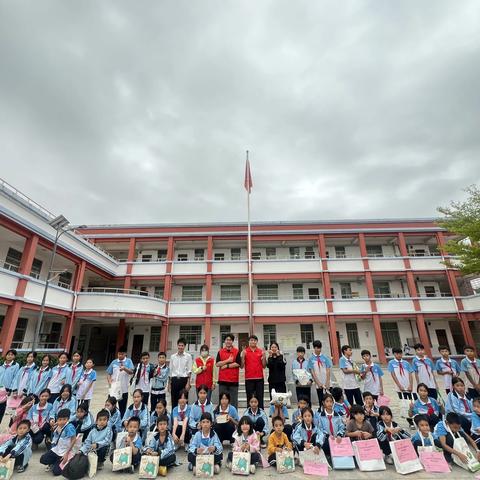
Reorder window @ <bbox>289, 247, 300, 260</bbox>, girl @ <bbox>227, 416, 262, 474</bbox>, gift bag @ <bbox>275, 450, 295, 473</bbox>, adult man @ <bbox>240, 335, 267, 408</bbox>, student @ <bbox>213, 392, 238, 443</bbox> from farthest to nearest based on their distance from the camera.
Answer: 1. window @ <bbox>289, 247, 300, 260</bbox>
2. adult man @ <bbox>240, 335, 267, 408</bbox>
3. student @ <bbox>213, 392, 238, 443</bbox>
4. girl @ <bbox>227, 416, 262, 474</bbox>
5. gift bag @ <bbox>275, 450, 295, 473</bbox>

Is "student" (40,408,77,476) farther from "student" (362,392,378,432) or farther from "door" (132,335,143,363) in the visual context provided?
"door" (132,335,143,363)

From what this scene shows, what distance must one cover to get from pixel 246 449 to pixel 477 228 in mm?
14449

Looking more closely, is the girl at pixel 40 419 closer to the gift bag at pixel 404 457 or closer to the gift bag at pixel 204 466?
the gift bag at pixel 204 466

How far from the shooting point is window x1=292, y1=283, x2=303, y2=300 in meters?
22.5

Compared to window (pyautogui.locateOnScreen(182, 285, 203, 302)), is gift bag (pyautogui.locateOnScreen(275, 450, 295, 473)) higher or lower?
lower

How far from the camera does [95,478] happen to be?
4.69 meters

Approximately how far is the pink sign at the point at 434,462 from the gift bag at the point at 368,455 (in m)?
0.62

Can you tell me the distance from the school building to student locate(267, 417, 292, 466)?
14482 mm

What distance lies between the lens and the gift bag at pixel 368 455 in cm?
481

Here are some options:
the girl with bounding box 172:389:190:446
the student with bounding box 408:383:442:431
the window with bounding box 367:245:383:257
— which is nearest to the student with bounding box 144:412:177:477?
the girl with bounding box 172:389:190:446

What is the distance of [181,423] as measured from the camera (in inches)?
227

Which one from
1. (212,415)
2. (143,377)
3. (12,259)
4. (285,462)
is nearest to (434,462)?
(285,462)

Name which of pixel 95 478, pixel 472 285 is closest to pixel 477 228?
pixel 472 285

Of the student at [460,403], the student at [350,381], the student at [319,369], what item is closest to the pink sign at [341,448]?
the student at [319,369]
